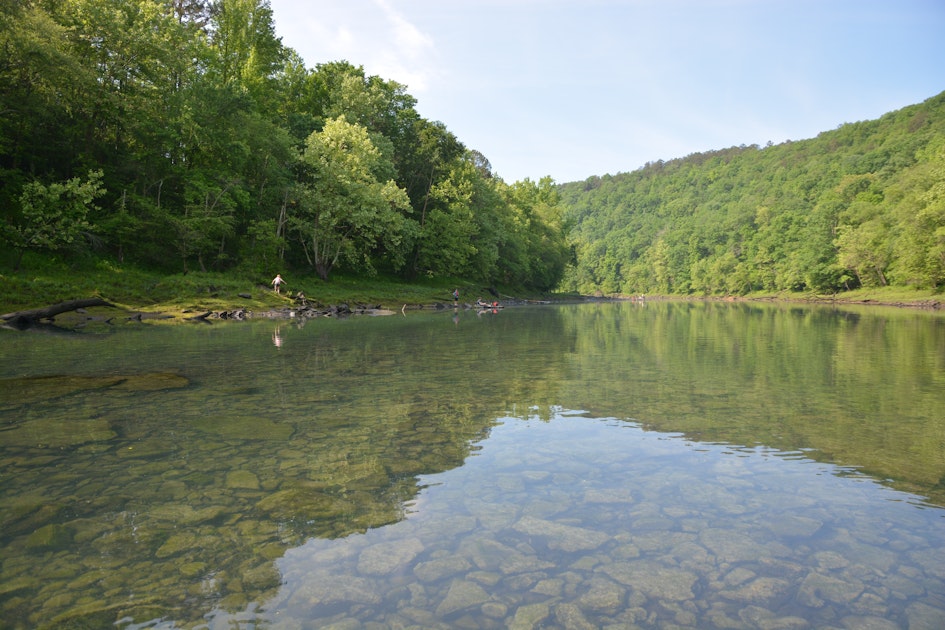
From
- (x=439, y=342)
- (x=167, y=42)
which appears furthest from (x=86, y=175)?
(x=439, y=342)

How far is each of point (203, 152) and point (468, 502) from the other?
4335 centimetres

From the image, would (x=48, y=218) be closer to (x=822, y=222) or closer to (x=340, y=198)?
(x=340, y=198)

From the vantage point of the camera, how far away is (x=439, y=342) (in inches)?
813

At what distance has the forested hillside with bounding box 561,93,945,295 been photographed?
7075cm

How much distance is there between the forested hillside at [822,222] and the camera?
70.8 m

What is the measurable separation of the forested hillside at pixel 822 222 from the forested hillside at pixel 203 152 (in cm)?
5353

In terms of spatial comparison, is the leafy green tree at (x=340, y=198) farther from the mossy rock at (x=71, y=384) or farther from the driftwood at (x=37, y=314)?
the mossy rock at (x=71, y=384)

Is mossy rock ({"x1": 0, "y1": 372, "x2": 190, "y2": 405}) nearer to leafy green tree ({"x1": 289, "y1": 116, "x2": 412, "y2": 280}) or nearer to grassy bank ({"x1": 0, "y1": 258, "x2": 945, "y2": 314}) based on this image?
grassy bank ({"x1": 0, "y1": 258, "x2": 945, "y2": 314})

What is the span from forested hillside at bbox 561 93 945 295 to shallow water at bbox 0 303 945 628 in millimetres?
68000

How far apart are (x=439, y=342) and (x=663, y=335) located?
11.1 metres

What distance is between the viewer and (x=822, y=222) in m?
101

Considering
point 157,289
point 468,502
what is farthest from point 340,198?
point 468,502

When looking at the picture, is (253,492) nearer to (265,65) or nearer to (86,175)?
(86,175)

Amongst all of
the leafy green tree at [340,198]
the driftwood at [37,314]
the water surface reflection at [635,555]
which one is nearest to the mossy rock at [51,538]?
the water surface reflection at [635,555]
